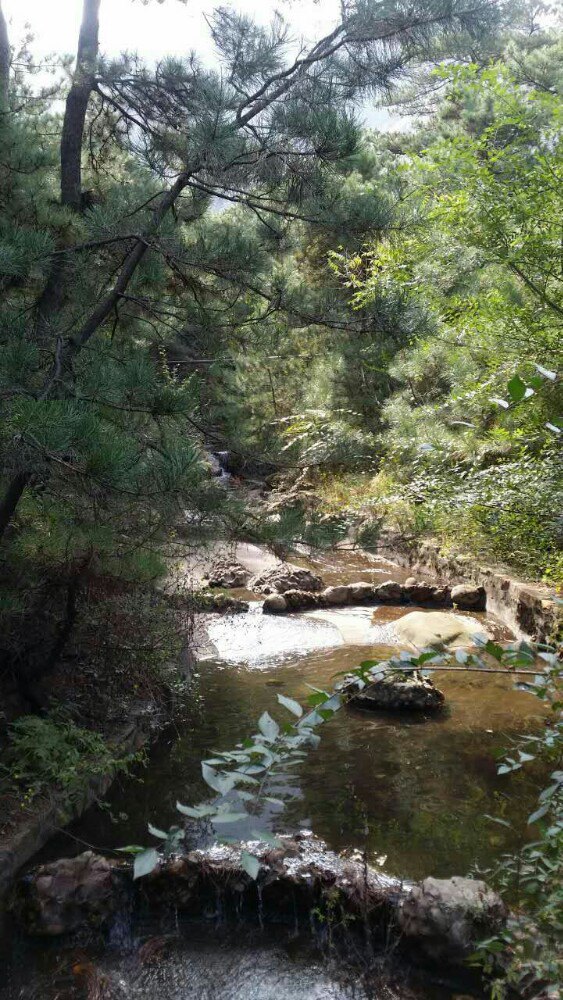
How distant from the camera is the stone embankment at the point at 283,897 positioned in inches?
115

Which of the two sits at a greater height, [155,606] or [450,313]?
[450,313]

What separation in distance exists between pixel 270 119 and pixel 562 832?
3.32 m

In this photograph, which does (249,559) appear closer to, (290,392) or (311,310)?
(290,392)

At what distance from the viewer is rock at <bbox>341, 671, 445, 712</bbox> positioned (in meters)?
5.53

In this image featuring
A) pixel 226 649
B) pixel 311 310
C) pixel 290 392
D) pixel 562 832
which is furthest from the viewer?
pixel 290 392

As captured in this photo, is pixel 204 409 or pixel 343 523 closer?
pixel 343 523

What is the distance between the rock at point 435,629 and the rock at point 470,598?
0.70 m

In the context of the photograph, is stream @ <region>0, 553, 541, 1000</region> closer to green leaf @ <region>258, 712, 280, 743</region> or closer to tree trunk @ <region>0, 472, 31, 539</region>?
green leaf @ <region>258, 712, 280, 743</region>

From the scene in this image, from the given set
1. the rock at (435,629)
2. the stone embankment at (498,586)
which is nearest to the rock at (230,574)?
the stone embankment at (498,586)

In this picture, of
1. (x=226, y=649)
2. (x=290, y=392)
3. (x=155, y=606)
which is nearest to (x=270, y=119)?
(x=155, y=606)

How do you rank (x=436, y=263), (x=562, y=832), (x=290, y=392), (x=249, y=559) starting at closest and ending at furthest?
(x=562, y=832)
(x=436, y=263)
(x=249, y=559)
(x=290, y=392)

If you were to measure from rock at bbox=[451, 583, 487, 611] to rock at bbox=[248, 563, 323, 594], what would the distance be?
5.81 feet

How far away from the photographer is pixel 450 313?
6148 mm

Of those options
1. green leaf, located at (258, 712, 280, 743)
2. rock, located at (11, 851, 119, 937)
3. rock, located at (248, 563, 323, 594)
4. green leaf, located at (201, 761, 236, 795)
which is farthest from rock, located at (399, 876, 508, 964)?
rock, located at (248, 563, 323, 594)
